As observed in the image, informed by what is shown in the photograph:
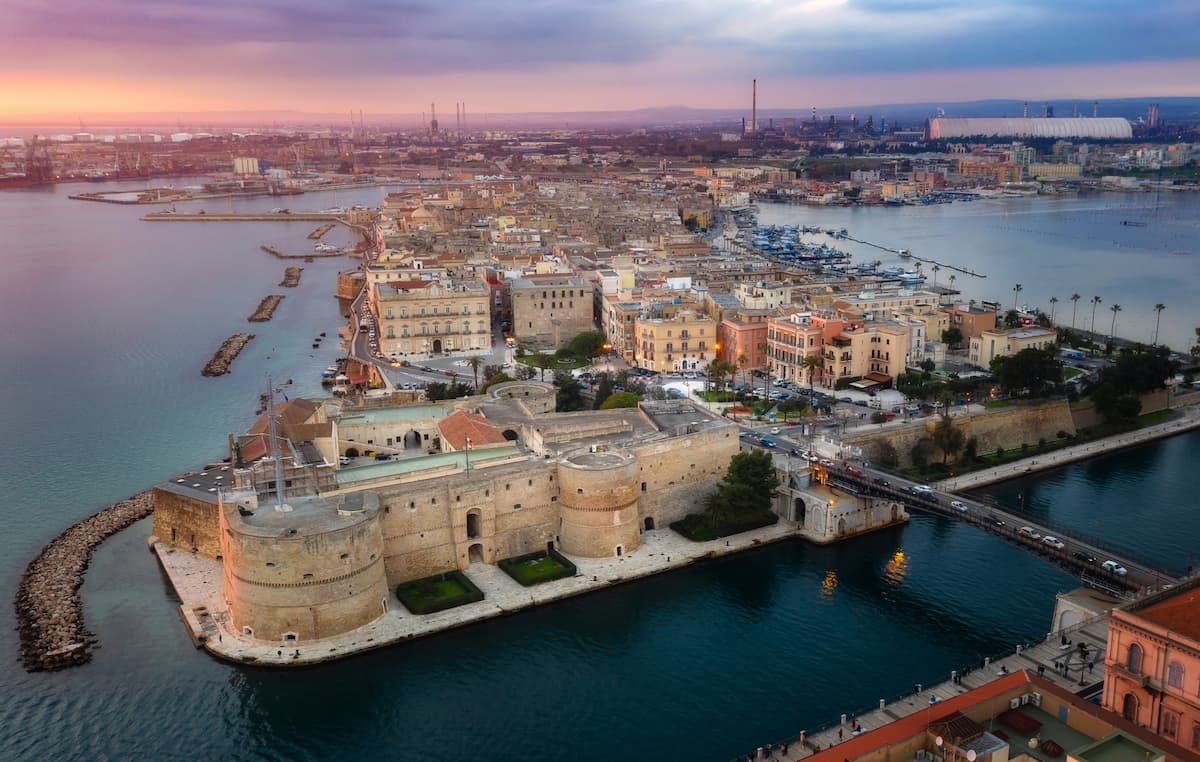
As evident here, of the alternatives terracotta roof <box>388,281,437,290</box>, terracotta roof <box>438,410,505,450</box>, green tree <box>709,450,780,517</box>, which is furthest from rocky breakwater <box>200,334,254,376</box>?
green tree <box>709,450,780,517</box>

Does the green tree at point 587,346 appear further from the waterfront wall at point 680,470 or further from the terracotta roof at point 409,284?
the waterfront wall at point 680,470

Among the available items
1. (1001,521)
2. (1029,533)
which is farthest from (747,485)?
(1029,533)

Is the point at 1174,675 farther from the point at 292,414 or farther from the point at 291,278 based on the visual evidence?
the point at 291,278

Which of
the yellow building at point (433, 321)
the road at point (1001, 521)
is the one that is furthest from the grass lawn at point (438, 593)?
the yellow building at point (433, 321)

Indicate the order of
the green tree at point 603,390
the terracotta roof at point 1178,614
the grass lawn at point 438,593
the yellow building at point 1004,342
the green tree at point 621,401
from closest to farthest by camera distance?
the terracotta roof at point 1178,614 → the grass lawn at point 438,593 → the green tree at point 621,401 → the green tree at point 603,390 → the yellow building at point 1004,342

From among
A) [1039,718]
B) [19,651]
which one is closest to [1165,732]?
[1039,718]

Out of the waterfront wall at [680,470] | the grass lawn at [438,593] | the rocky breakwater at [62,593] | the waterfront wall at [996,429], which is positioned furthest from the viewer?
the waterfront wall at [996,429]

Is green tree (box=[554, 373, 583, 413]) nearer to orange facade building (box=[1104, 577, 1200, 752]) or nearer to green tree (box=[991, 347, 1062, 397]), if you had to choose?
green tree (box=[991, 347, 1062, 397])
